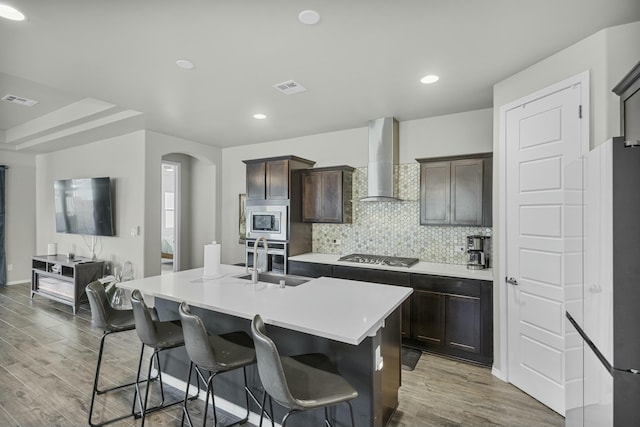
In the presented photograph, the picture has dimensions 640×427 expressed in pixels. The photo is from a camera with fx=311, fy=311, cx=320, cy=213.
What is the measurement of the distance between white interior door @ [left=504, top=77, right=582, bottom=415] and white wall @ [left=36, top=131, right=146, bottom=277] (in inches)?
188

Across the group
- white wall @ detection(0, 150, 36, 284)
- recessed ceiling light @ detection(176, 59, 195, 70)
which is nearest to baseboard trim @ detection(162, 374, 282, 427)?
recessed ceiling light @ detection(176, 59, 195, 70)

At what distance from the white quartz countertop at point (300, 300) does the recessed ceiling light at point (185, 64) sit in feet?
5.96

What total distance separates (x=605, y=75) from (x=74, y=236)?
7.66 meters

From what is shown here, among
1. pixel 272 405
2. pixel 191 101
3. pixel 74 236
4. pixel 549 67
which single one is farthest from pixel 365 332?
pixel 74 236

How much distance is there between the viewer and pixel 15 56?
2467 millimetres

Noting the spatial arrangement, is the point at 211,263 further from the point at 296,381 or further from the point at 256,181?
the point at 256,181

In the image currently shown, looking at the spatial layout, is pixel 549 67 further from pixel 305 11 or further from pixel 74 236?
pixel 74 236

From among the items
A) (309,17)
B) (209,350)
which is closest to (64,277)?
(209,350)

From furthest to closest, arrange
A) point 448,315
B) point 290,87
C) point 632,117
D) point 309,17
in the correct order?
point 448,315, point 290,87, point 309,17, point 632,117

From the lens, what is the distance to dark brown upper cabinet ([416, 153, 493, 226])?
3389 mm

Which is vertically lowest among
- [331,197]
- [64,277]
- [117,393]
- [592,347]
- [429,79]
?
[117,393]

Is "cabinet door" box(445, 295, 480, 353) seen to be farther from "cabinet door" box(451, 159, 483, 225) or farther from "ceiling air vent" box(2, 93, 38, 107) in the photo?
"ceiling air vent" box(2, 93, 38, 107)

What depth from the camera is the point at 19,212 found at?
6461 millimetres

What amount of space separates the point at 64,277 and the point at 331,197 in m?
4.39
